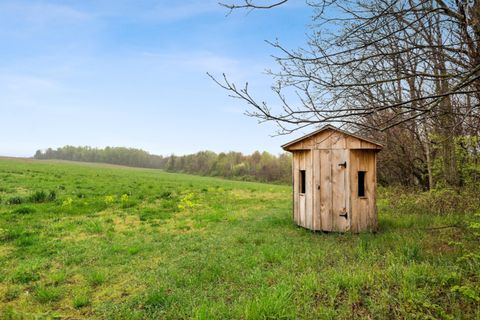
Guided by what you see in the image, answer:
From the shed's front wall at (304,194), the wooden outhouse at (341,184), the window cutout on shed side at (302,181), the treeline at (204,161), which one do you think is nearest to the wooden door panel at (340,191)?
the wooden outhouse at (341,184)

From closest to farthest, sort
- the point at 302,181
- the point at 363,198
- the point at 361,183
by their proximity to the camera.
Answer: the point at 363,198 < the point at 361,183 < the point at 302,181

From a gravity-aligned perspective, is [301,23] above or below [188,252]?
above

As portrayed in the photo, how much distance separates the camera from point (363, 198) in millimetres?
9180

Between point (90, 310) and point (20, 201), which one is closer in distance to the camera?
point (90, 310)

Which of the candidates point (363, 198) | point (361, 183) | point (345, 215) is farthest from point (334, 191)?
point (361, 183)

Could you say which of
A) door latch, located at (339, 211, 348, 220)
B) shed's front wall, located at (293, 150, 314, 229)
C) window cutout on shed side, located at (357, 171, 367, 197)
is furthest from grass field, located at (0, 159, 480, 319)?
window cutout on shed side, located at (357, 171, 367, 197)

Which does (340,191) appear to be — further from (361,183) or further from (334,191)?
(361,183)

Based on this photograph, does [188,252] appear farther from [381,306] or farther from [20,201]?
[20,201]

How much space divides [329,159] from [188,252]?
4949 millimetres

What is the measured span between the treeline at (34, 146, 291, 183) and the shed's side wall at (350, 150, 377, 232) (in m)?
46.9

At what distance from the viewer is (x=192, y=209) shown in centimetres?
1502

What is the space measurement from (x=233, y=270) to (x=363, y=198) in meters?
5.14

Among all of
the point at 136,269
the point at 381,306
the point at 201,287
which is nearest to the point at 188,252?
the point at 136,269

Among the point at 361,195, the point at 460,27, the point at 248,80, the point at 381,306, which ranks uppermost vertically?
the point at 460,27
